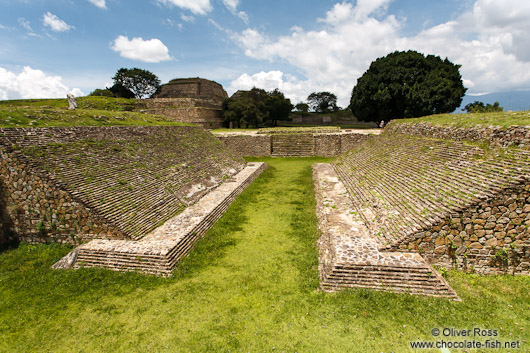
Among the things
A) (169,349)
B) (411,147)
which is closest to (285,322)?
(169,349)

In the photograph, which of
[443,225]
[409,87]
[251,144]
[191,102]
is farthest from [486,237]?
[191,102]

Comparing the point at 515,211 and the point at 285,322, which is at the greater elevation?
the point at 515,211

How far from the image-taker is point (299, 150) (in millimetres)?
23344

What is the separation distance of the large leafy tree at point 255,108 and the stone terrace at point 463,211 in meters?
29.2

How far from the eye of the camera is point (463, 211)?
5766mm

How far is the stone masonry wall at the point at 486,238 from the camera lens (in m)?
5.55

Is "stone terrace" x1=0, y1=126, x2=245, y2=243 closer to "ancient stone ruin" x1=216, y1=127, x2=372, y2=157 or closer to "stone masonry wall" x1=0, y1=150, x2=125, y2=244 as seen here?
"stone masonry wall" x1=0, y1=150, x2=125, y2=244

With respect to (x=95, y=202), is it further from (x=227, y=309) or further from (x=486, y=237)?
(x=486, y=237)

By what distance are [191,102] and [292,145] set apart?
1512 cm

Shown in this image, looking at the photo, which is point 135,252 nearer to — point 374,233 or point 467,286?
point 374,233

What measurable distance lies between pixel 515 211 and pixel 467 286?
194 cm

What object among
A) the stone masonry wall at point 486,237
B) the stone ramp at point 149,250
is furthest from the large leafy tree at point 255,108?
the stone masonry wall at point 486,237

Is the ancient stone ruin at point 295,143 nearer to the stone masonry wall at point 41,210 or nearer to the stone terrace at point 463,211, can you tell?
the stone terrace at point 463,211

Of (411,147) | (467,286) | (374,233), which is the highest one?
(411,147)
